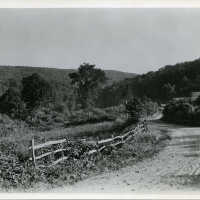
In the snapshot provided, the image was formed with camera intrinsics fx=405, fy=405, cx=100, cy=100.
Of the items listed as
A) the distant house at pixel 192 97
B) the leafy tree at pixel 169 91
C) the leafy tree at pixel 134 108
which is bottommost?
the leafy tree at pixel 134 108

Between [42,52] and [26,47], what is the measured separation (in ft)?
2.06

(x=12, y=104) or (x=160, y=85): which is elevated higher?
(x=160, y=85)

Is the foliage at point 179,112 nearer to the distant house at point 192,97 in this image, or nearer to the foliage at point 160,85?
the distant house at point 192,97

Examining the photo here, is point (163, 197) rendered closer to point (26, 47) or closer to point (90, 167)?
point (90, 167)

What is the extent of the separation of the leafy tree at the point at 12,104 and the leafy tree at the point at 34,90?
1562 millimetres

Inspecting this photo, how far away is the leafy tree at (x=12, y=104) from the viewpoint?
172 ft

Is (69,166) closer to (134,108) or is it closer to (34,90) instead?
(134,108)

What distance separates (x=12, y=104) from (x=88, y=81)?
14.1 metres

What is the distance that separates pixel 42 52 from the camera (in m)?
15.5

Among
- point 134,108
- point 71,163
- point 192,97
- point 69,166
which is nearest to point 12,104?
point 134,108

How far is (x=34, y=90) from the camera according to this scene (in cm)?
5712

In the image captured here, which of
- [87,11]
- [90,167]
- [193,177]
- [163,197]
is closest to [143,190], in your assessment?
[163,197]

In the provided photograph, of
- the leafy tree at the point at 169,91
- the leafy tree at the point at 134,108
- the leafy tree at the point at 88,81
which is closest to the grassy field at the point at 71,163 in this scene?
the leafy tree at the point at 134,108

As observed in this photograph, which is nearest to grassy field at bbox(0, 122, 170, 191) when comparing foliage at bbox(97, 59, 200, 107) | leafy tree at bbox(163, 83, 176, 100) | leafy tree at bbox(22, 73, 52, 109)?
foliage at bbox(97, 59, 200, 107)
